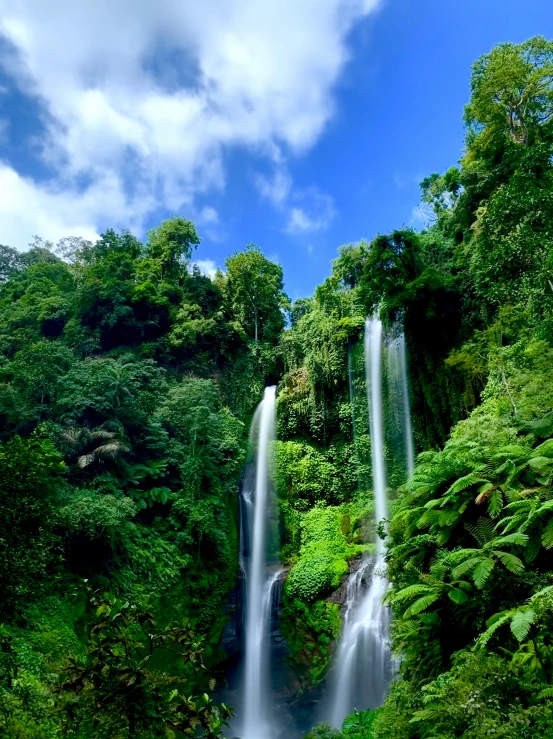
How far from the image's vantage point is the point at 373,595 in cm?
1296

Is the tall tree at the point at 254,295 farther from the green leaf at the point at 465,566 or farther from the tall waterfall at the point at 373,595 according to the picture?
the green leaf at the point at 465,566

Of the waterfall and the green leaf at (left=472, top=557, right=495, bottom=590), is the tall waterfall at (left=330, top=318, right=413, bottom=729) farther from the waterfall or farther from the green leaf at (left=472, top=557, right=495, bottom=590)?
the green leaf at (left=472, top=557, right=495, bottom=590)

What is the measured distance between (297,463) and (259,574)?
450 centimetres

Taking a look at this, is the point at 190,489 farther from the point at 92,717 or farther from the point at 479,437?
the point at 92,717

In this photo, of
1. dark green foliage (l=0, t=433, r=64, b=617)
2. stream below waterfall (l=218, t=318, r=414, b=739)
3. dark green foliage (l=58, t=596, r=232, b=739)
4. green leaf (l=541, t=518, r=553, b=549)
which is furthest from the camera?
stream below waterfall (l=218, t=318, r=414, b=739)

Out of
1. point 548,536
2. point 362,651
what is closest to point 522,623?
point 548,536

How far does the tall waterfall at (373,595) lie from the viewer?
1127 cm

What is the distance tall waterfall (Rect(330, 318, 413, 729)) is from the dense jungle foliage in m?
0.58

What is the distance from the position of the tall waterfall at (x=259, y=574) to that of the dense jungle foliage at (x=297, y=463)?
67cm

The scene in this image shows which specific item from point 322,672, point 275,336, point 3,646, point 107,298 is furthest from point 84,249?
point 3,646

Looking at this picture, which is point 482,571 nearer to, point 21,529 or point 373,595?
point 21,529

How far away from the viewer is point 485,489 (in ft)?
20.1

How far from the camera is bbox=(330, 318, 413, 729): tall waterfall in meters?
11.3

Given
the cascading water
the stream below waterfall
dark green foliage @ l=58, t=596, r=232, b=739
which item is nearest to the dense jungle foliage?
dark green foliage @ l=58, t=596, r=232, b=739
